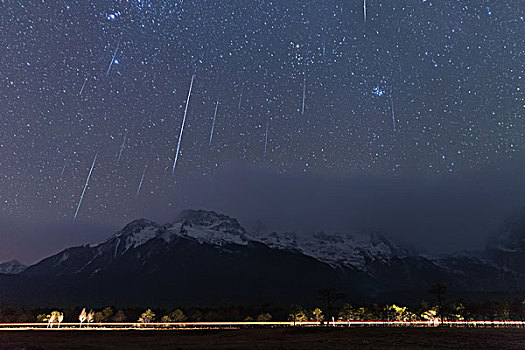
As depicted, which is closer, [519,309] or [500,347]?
[500,347]

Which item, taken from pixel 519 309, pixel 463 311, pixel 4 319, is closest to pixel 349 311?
pixel 463 311

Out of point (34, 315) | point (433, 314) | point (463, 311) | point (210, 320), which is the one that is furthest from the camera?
point (210, 320)

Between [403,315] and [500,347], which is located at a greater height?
[403,315]

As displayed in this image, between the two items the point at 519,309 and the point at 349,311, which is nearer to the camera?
the point at 519,309

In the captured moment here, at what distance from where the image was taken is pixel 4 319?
5950 inches

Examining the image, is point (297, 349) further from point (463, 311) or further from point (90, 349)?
point (463, 311)

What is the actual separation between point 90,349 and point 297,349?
33323mm

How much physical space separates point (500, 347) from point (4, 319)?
551 feet

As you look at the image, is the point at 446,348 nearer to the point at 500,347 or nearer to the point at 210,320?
the point at 500,347

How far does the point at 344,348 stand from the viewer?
5722 cm

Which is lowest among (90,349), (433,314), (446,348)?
(90,349)

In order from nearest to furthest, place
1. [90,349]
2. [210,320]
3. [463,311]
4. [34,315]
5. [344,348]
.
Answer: [344,348], [90,349], [463,311], [34,315], [210,320]

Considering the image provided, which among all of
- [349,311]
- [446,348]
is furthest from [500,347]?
[349,311]

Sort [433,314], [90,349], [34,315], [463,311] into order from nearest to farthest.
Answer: [90,349]
[433,314]
[463,311]
[34,315]
